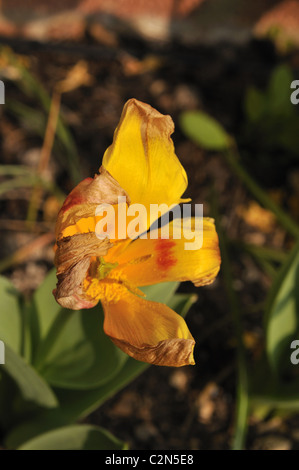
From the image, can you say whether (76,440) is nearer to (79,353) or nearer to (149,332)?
(79,353)

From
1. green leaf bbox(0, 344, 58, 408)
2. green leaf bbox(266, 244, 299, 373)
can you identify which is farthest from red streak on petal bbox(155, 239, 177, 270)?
green leaf bbox(266, 244, 299, 373)

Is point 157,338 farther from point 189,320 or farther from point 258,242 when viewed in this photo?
point 258,242

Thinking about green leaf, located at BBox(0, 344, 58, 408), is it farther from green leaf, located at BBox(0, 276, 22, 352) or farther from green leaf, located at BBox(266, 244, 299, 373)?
green leaf, located at BBox(266, 244, 299, 373)

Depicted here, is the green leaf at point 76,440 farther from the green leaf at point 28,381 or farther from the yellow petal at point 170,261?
the yellow petal at point 170,261

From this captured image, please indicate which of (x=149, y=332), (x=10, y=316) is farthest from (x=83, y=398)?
(x=149, y=332)

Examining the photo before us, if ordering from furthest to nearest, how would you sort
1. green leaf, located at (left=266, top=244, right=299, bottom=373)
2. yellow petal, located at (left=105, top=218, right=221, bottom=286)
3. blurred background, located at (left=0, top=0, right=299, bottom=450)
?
blurred background, located at (left=0, top=0, right=299, bottom=450) → green leaf, located at (left=266, top=244, right=299, bottom=373) → yellow petal, located at (left=105, top=218, right=221, bottom=286)
